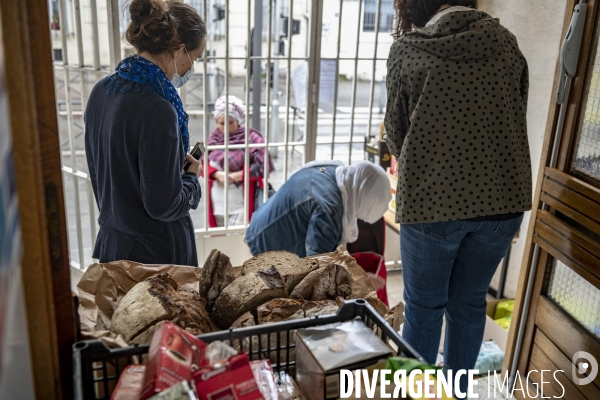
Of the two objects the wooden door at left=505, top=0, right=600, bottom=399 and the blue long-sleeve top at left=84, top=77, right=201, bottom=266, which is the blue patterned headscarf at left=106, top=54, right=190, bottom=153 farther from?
the wooden door at left=505, top=0, right=600, bottom=399

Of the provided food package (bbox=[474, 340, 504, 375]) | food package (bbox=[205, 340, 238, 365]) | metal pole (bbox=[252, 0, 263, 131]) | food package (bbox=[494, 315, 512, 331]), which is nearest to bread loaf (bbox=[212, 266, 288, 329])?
food package (bbox=[205, 340, 238, 365])

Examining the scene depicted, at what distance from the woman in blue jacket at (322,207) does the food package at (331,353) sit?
1142 mm

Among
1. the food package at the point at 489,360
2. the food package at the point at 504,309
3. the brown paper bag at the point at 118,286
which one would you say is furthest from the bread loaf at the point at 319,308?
the food package at the point at 504,309

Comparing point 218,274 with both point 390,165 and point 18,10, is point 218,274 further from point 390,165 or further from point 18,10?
point 390,165

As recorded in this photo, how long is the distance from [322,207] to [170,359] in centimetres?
135

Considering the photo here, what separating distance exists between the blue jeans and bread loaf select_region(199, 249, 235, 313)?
59cm

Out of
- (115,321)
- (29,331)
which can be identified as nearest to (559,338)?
(115,321)

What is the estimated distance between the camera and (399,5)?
5.16 feet

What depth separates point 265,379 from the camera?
830 mm

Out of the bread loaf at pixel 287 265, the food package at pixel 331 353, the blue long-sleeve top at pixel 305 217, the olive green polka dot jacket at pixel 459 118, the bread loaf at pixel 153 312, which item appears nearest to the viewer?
the food package at pixel 331 353

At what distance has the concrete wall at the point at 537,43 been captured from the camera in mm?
2666

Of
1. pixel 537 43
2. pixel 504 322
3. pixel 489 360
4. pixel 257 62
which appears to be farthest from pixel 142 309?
pixel 257 62

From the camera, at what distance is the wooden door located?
1636 mm

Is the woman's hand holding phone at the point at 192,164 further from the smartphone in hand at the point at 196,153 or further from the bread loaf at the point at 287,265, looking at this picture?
the bread loaf at the point at 287,265
